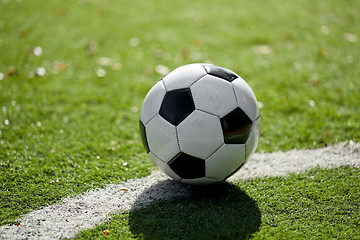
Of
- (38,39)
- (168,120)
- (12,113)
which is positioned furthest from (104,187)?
(38,39)

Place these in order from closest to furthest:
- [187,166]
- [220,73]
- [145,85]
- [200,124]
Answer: [200,124] → [187,166] → [220,73] → [145,85]

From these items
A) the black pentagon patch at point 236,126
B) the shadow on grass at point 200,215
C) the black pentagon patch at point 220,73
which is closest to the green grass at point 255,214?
the shadow on grass at point 200,215

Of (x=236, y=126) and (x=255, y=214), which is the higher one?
(x=236, y=126)

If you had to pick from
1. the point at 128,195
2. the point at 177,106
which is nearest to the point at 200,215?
the point at 128,195

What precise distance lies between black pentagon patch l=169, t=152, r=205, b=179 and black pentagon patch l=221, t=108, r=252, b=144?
31 centimetres

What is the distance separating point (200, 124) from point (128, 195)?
105 cm

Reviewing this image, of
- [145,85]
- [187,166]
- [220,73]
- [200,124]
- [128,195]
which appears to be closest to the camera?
[200,124]

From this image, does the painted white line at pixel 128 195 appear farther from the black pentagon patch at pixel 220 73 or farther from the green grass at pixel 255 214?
the black pentagon patch at pixel 220 73

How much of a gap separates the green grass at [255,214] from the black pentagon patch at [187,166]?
0.96ft

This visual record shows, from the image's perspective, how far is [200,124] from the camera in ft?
10.3

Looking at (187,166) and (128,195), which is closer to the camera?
(187,166)

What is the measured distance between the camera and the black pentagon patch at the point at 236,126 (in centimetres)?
318

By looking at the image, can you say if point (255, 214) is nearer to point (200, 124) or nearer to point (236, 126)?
point (236, 126)

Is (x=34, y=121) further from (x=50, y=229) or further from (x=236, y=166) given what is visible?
(x=236, y=166)
